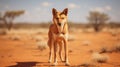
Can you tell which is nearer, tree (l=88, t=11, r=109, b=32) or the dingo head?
the dingo head

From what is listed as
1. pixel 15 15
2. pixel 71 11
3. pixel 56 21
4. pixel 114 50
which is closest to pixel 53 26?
pixel 56 21

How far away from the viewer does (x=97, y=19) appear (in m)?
22.4

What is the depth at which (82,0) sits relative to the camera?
9.23 metres

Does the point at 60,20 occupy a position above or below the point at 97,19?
above

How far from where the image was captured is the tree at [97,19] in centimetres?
2157

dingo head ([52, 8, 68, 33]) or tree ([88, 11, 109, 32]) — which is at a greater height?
dingo head ([52, 8, 68, 33])

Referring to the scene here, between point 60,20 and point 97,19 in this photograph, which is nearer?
point 60,20

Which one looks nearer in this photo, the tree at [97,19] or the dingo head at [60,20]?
the dingo head at [60,20]

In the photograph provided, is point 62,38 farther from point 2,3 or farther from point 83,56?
point 2,3

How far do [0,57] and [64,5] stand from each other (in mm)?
2831

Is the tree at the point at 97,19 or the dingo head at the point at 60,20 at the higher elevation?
the dingo head at the point at 60,20

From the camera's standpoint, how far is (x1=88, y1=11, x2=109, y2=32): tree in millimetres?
21573

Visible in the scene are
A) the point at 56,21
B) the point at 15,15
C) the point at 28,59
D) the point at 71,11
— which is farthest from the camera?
the point at 15,15

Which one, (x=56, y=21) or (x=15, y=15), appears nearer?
(x=56, y=21)
